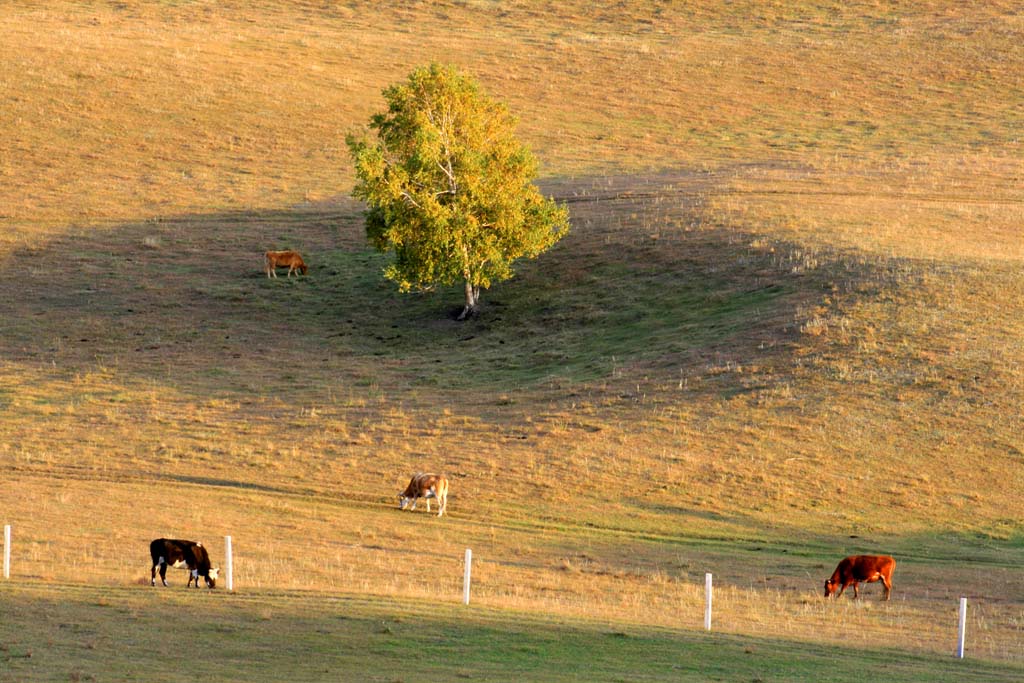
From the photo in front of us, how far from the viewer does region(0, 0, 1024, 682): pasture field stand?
75.2 feet

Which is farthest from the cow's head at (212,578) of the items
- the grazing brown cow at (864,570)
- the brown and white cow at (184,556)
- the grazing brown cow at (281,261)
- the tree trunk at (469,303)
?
the grazing brown cow at (281,261)

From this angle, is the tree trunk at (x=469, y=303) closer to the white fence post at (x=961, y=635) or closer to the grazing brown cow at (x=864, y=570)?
the grazing brown cow at (x=864, y=570)

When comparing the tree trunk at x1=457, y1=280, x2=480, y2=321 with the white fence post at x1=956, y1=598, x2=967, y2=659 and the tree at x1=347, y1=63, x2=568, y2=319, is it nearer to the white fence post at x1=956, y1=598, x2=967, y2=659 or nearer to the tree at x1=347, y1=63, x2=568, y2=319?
the tree at x1=347, y1=63, x2=568, y2=319

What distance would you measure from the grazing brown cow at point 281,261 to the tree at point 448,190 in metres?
5.64

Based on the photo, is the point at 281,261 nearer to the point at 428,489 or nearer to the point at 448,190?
the point at 448,190

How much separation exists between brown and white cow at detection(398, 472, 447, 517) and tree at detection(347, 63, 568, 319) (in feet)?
67.2

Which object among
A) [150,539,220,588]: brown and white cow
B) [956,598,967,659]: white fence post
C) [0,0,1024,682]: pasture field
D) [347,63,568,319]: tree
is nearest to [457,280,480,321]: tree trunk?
[347,63,568,319]: tree

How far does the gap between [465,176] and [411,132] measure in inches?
111

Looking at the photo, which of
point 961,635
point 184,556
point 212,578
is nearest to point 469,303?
point 212,578

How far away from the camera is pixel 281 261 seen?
2377 inches

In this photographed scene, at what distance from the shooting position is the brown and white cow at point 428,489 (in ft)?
112

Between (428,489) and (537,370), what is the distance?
1524 centimetres

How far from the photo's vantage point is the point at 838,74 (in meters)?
94.1

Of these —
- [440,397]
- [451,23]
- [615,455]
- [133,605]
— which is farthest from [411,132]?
[451,23]
